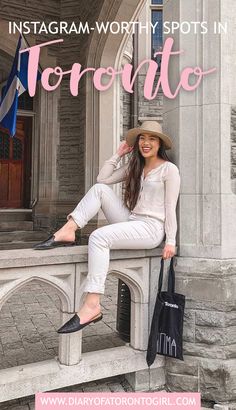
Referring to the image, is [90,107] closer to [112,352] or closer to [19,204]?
[19,204]

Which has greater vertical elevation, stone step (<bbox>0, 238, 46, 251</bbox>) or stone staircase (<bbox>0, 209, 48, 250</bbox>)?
stone staircase (<bbox>0, 209, 48, 250</bbox>)

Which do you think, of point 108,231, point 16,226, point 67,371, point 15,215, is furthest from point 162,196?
point 15,215

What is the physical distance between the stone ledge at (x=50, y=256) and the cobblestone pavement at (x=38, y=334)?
29 centimetres

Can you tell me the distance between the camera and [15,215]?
378 inches

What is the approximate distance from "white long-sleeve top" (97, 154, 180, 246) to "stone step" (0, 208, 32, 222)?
23.4 feet

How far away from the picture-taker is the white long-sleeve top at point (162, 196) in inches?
108

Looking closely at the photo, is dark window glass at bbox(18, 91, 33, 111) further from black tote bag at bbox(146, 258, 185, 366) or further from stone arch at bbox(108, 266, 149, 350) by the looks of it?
black tote bag at bbox(146, 258, 185, 366)

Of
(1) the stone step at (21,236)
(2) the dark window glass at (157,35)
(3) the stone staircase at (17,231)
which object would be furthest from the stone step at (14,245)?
(2) the dark window glass at (157,35)

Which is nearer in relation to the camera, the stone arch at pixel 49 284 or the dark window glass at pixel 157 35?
the stone arch at pixel 49 284

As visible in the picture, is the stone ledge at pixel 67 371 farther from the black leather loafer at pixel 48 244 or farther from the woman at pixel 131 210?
the black leather loafer at pixel 48 244

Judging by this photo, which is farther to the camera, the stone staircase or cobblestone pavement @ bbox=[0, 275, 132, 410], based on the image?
the stone staircase

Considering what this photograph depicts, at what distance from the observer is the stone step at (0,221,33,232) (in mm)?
8758

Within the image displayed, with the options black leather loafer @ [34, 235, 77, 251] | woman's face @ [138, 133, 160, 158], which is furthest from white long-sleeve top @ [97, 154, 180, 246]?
black leather loafer @ [34, 235, 77, 251]

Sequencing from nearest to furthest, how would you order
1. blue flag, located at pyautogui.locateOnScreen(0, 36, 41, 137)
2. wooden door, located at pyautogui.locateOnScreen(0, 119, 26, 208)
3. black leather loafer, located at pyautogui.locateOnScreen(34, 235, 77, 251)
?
black leather loafer, located at pyautogui.locateOnScreen(34, 235, 77, 251)
blue flag, located at pyautogui.locateOnScreen(0, 36, 41, 137)
wooden door, located at pyautogui.locateOnScreen(0, 119, 26, 208)
